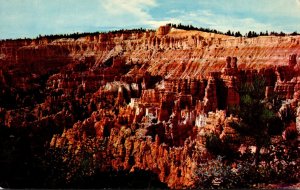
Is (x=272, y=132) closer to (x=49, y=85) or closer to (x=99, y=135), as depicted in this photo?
(x=99, y=135)

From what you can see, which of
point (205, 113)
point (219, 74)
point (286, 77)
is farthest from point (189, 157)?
point (219, 74)

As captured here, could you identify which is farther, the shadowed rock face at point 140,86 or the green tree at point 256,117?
the shadowed rock face at point 140,86

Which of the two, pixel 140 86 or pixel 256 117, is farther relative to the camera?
pixel 140 86

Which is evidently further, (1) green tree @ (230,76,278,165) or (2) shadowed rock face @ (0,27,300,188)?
(2) shadowed rock face @ (0,27,300,188)
